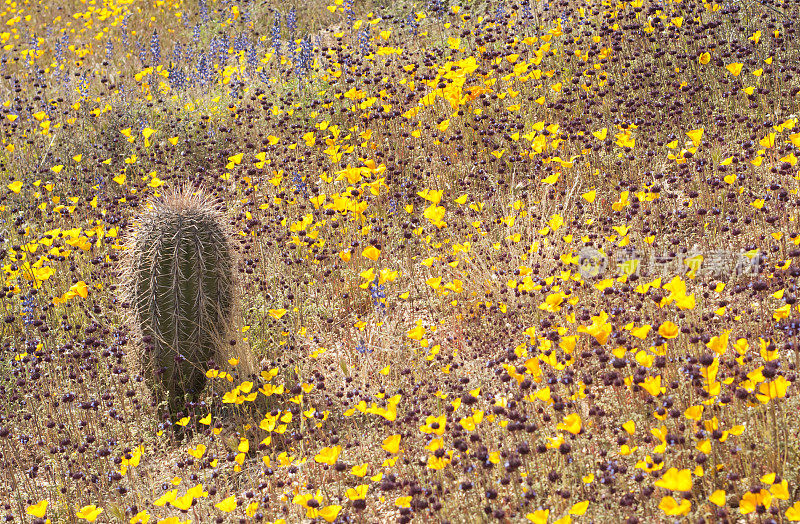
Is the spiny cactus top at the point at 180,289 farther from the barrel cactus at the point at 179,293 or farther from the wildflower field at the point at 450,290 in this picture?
the wildflower field at the point at 450,290

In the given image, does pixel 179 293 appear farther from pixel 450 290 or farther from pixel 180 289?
pixel 450 290

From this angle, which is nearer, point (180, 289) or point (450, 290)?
point (180, 289)

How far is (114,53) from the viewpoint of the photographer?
1134cm

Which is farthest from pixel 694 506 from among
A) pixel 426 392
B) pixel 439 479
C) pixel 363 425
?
pixel 363 425

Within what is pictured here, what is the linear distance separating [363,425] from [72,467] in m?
1.50

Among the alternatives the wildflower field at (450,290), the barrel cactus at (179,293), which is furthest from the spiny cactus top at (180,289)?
the wildflower field at (450,290)

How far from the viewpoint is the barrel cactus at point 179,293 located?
405 centimetres

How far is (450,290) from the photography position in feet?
15.4

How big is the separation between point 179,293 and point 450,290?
1.65 metres

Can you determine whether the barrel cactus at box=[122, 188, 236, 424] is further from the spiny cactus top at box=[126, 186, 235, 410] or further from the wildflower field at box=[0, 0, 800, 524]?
the wildflower field at box=[0, 0, 800, 524]

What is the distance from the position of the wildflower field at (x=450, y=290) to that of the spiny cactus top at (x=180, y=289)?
0.40ft

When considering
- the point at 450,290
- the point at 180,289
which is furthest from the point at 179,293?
the point at 450,290

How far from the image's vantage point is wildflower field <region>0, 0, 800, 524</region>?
2916 mm

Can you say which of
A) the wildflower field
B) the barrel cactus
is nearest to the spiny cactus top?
the barrel cactus
